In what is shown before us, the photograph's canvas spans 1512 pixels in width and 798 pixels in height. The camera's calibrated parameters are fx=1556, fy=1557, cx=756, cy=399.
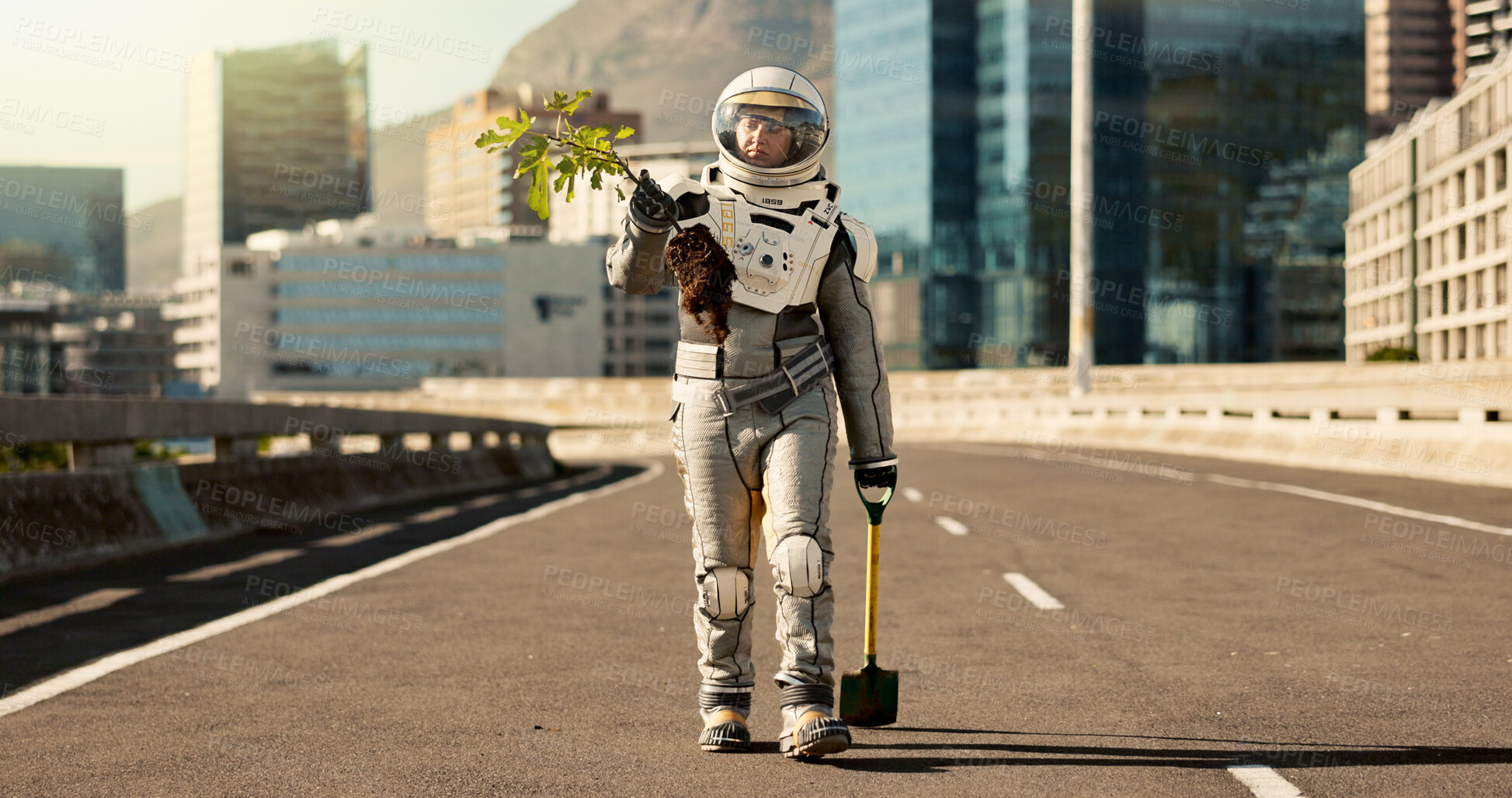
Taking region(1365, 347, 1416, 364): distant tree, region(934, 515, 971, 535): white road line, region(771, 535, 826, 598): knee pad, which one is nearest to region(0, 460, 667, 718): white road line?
region(771, 535, 826, 598): knee pad

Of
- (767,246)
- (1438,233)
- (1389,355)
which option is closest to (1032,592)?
(767,246)

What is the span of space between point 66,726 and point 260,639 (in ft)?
6.51

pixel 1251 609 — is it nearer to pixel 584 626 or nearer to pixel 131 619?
pixel 584 626

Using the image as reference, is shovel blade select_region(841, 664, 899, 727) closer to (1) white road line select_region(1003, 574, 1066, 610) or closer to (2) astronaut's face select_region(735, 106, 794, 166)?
(2) astronaut's face select_region(735, 106, 794, 166)

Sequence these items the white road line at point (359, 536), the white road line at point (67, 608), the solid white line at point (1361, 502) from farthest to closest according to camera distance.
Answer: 1. the solid white line at point (1361, 502)
2. the white road line at point (359, 536)
3. the white road line at point (67, 608)

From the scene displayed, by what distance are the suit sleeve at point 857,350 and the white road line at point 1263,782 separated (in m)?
1.44

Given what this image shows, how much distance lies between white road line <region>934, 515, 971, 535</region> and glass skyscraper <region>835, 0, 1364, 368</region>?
117162 mm

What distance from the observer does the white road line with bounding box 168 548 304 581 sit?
9.86 meters

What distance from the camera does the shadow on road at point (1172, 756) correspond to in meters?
4.81

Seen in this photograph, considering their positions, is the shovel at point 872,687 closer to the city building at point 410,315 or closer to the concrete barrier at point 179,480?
the concrete barrier at point 179,480

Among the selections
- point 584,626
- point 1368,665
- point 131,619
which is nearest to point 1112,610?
point 1368,665

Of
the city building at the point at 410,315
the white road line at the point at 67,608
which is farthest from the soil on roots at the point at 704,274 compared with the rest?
the city building at the point at 410,315

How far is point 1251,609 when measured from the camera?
841 cm

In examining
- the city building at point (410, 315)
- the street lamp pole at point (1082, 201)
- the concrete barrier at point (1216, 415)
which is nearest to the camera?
the concrete barrier at point (1216, 415)
